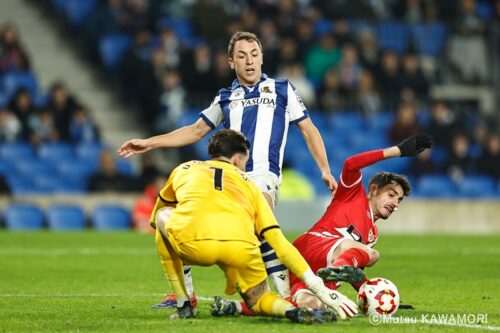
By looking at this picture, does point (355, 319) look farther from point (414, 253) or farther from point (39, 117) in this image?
point (39, 117)

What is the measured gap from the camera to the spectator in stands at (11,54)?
22625 millimetres

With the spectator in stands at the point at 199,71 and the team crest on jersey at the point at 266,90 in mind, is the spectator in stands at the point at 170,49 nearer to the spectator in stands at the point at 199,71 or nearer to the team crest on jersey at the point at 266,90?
the spectator in stands at the point at 199,71

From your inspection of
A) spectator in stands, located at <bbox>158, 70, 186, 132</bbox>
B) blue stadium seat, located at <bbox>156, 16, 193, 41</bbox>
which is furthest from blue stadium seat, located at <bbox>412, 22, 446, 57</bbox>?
spectator in stands, located at <bbox>158, 70, 186, 132</bbox>

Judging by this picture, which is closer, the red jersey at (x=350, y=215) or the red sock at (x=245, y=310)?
the red sock at (x=245, y=310)

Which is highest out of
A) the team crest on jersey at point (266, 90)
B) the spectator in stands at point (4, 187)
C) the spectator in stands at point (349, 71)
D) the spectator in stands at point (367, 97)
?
the spectator in stands at point (349, 71)

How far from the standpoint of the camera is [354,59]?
24.5m

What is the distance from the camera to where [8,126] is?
862 inches

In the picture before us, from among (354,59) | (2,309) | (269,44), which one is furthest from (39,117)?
(2,309)

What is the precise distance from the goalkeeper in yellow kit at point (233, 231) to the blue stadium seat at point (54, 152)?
550 inches

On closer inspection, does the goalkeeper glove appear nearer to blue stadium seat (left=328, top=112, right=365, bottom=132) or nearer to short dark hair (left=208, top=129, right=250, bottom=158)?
short dark hair (left=208, top=129, right=250, bottom=158)

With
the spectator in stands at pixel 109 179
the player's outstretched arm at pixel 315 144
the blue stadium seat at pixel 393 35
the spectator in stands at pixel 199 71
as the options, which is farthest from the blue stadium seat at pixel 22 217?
the player's outstretched arm at pixel 315 144

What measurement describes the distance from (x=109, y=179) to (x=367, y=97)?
5.73m

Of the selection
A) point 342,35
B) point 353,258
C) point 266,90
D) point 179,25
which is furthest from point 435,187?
point 353,258

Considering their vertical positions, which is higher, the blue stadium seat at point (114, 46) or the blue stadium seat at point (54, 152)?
the blue stadium seat at point (114, 46)
